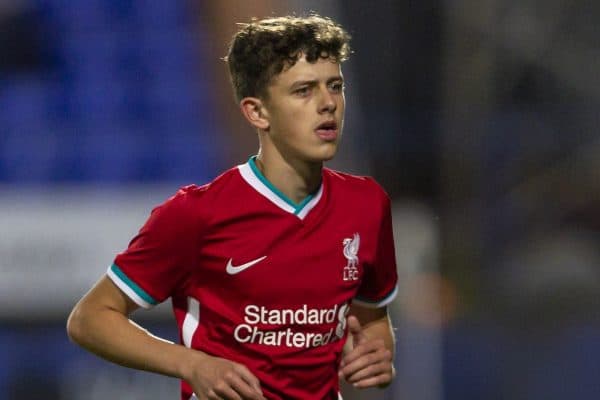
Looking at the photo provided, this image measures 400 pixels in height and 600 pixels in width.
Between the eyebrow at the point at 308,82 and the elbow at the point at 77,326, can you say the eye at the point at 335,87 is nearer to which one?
the eyebrow at the point at 308,82

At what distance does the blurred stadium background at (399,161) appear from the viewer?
4988 mm

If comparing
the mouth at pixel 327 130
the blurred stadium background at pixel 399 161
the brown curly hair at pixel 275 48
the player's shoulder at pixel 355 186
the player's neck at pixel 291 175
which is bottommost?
the blurred stadium background at pixel 399 161

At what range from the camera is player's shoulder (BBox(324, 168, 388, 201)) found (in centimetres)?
262

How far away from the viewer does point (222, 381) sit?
219cm

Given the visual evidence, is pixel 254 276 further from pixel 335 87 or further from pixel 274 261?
pixel 335 87

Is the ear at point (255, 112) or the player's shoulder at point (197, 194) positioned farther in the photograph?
the ear at point (255, 112)

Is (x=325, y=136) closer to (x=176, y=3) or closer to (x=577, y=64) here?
(x=577, y=64)

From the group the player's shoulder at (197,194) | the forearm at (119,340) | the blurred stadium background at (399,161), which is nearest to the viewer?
the forearm at (119,340)

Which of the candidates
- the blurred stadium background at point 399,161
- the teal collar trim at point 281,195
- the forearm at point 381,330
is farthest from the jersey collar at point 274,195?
the blurred stadium background at point 399,161

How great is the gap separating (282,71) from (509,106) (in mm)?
3080

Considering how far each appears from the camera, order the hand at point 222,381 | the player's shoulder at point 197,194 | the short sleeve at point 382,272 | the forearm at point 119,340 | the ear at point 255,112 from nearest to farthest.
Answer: the hand at point 222,381 → the forearm at point 119,340 → the player's shoulder at point 197,194 → the ear at point 255,112 → the short sleeve at point 382,272

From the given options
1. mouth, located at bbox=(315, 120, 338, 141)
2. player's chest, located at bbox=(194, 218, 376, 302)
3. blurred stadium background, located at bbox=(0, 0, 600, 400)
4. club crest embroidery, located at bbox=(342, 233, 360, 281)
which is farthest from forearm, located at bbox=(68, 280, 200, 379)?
blurred stadium background, located at bbox=(0, 0, 600, 400)

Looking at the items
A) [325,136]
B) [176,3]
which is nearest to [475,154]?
[176,3]

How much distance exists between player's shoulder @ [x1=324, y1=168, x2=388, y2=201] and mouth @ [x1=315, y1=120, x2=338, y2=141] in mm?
210
